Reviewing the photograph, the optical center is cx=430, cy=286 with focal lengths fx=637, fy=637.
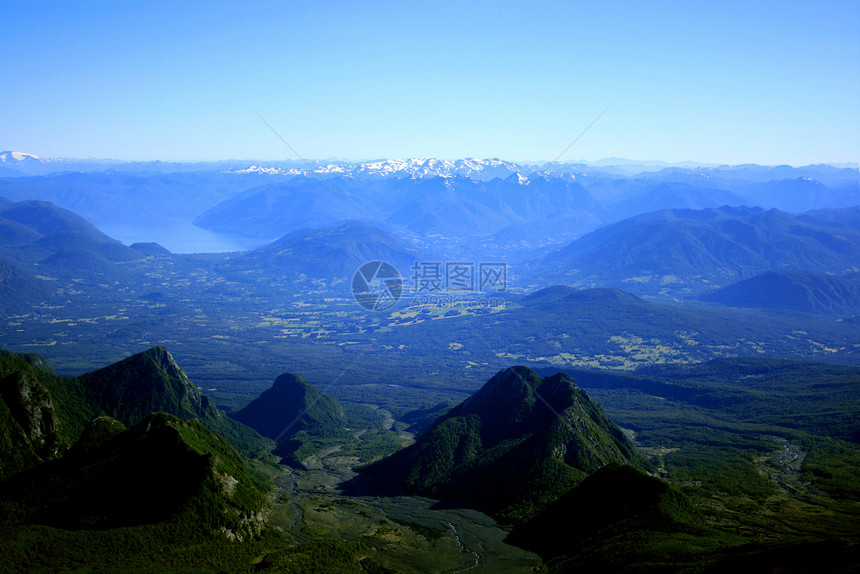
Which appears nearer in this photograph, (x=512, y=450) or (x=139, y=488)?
(x=139, y=488)

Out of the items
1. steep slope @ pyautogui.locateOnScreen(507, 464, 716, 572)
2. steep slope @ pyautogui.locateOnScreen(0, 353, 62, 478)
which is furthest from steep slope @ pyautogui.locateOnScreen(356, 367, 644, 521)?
steep slope @ pyautogui.locateOnScreen(0, 353, 62, 478)

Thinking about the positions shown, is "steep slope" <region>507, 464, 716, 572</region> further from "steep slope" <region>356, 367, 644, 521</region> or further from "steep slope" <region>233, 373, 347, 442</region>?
"steep slope" <region>233, 373, 347, 442</region>

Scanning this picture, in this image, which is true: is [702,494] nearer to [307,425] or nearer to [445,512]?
[445,512]

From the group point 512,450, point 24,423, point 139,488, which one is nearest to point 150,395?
point 24,423

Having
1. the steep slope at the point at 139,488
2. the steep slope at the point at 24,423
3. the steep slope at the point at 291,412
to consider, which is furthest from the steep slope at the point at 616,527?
the steep slope at the point at 291,412

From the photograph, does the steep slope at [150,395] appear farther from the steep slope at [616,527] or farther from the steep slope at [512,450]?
the steep slope at [616,527]

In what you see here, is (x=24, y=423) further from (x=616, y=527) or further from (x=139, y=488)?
(x=616, y=527)

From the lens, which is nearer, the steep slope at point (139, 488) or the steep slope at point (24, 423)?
the steep slope at point (139, 488)
